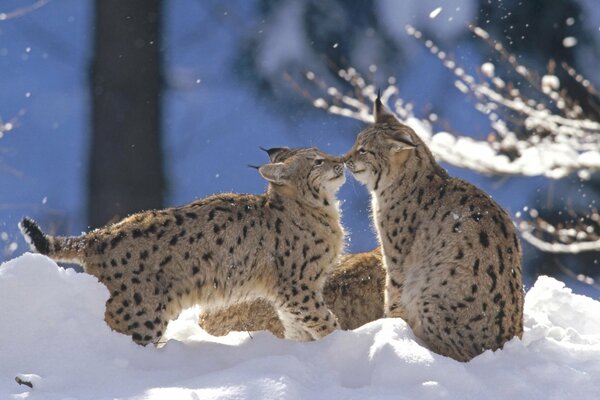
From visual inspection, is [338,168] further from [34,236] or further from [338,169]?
[34,236]

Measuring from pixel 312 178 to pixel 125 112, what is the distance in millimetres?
3666

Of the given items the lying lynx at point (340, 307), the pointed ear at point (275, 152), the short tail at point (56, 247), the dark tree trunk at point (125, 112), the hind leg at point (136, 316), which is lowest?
the hind leg at point (136, 316)

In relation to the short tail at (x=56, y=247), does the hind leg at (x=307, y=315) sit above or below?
below

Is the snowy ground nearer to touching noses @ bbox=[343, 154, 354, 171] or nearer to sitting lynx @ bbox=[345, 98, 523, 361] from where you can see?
sitting lynx @ bbox=[345, 98, 523, 361]

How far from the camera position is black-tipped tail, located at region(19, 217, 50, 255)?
484 cm

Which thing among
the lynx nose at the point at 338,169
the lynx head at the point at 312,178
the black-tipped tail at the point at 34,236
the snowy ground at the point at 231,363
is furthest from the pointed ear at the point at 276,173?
the black-tipped tail at the point at 34,236

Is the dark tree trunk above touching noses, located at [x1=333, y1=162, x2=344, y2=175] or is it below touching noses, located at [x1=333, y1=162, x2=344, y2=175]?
above

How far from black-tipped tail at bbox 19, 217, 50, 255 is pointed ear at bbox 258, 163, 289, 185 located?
4.48ft

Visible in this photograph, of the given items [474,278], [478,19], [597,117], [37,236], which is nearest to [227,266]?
[37,236]

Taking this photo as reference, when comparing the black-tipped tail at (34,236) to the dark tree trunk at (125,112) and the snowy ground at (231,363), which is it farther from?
the dark tree trunk at (125,112)

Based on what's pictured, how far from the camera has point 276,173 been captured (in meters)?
5.71

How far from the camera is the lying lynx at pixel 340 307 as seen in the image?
5820 mm

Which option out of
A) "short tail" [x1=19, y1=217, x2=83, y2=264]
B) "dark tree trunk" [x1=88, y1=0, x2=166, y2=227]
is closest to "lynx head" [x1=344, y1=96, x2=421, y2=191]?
"short tail" [x1=19, y1=217, x2=83, y2=264]

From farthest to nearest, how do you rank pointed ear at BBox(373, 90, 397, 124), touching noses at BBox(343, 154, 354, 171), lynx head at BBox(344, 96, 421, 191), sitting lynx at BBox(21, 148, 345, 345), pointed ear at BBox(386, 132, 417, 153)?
pointed ear at BBox(373, 90, 397, 124) → touching noses at BBox(343, 154, 354, 171) → lynx head at BBox(344, 96, 421, 191) → pointed ear at BBox(386, 132, 417, 153) → sitting lynx at BBox(21, 148, 345, 345)
